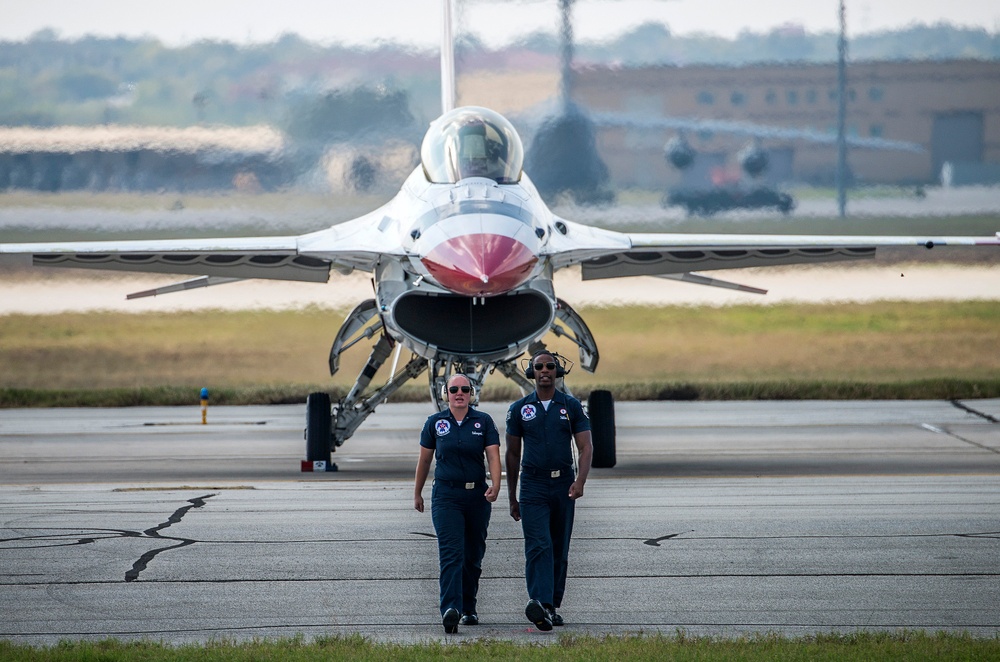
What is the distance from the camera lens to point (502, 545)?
9906 millimetres

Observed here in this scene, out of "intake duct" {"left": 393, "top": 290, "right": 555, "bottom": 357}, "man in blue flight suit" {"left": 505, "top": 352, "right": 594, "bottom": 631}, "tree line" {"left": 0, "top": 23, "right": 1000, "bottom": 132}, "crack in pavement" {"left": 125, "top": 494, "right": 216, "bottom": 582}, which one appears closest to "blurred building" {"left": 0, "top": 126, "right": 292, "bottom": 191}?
"tree line" {"left": 0, "top": 23, "right": 1000, "bottom": 132}

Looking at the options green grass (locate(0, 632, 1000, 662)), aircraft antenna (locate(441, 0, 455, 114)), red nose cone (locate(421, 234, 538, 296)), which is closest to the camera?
green grass (locate(0, 632, 1000, 662))

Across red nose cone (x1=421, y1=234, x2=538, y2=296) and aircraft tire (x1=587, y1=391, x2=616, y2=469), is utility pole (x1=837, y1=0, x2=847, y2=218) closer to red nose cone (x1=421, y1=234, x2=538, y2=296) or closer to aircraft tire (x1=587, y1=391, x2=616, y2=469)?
aircraft tire (x1=587, y1=391, x2=616, y2=469)

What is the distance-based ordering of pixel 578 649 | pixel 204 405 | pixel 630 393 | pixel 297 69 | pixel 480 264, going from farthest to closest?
pixel 630 393 < pixel 297 69 < pixel 204 405 < pixel 480 264 < pixel 578 649

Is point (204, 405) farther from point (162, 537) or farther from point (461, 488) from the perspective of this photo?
point (461, 488)

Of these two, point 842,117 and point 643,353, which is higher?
point 842,117

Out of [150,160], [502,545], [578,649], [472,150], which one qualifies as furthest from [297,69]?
[578,649]

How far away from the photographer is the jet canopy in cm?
1362

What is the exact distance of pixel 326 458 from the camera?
15055 millimetres

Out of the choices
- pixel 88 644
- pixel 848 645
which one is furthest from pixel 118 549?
pixel 848 645

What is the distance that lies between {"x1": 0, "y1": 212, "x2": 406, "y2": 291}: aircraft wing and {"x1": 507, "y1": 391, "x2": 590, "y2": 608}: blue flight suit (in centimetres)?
584

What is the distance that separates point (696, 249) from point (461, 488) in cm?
805

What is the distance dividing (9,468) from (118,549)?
256 inches

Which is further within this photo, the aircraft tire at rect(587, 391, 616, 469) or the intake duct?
the aircraft tire at rect(587, 391, 616, 469)
